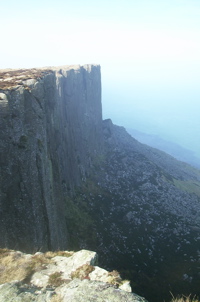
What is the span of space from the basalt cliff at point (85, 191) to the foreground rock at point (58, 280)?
20.5ft

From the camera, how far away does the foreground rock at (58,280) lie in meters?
11.2

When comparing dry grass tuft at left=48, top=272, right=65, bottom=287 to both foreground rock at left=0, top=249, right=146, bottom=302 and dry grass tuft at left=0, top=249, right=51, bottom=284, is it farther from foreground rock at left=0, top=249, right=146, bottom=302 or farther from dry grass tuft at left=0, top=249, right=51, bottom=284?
dry grass tuft at left=0, top=249, right=51, bottom=284

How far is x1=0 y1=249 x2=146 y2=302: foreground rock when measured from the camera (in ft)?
36.9

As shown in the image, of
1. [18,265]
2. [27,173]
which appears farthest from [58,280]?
[27,173]

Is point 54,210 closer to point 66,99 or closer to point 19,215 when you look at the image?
point 19,215

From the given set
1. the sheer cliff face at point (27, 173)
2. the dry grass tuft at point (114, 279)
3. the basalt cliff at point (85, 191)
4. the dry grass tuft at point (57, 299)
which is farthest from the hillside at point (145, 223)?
the dry grass tuft at point (57, 299)

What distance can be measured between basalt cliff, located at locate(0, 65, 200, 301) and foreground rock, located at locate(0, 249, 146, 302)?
20.5 ft

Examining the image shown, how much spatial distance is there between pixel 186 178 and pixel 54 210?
7967 centimetres

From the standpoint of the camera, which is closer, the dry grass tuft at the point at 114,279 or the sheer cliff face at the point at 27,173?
the dry grass tuft at the point at 114,279

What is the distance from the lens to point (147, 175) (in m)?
79.0

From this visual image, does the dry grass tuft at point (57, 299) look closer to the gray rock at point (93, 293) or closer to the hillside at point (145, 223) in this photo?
the gray rock at point (93, 293)

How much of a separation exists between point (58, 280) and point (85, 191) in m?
45.4

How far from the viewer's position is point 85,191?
59281 mm

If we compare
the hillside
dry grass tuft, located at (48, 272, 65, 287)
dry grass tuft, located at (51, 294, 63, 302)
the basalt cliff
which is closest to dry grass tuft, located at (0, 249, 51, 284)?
dry grass tuft, located at (48, 272, 65, 287)
